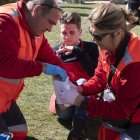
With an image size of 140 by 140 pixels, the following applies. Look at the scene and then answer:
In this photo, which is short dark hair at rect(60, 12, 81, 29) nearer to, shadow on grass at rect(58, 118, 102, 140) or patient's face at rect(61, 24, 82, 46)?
patient's face at rect(61, 24, 82, 46)

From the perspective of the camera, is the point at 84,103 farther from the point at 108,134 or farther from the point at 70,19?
the point at 70,19

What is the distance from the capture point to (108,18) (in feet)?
10.6

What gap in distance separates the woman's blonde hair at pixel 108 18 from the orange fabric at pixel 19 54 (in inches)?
21.1

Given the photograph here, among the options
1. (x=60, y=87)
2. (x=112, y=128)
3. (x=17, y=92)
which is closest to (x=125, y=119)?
(x=112, y=128)

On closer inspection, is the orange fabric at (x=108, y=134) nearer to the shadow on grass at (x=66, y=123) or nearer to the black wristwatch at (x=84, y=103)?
the black wristwatch at (x=84, y=103)

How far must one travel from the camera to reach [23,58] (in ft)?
11.2

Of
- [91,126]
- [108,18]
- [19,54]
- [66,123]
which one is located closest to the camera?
[108,18]

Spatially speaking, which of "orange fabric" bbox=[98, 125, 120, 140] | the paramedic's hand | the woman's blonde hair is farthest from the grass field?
the woman's blonde hair

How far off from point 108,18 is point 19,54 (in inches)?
29.3

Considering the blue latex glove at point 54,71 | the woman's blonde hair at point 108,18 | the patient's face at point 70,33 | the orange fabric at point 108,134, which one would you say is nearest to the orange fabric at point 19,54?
the blue latex glove at point 54,71

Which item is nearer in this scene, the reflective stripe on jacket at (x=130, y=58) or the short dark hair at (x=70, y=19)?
the reflective stripe on jacket at (x=130, y=58)

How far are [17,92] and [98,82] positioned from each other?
0.73 m

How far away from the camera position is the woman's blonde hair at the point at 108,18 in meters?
3.22

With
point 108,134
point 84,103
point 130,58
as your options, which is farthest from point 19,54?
point 108,134
